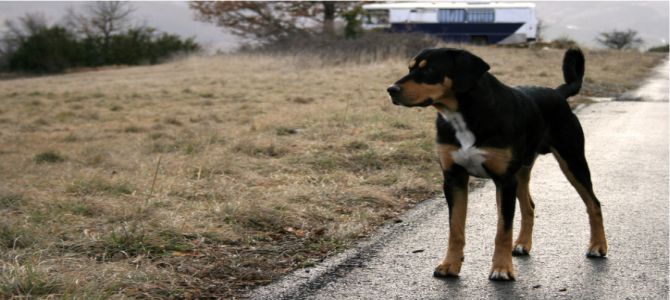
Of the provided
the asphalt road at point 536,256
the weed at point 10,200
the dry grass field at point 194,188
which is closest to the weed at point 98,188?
the dry grass field at point 194,188

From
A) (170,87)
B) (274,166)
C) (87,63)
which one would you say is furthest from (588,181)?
→ (87,63)

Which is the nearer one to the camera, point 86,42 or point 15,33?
point 15,33

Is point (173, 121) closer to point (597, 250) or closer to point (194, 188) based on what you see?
point (194, 188)

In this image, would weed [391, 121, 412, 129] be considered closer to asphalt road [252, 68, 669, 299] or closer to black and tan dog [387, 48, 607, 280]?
asphalt road [252, 68, 669, 299]

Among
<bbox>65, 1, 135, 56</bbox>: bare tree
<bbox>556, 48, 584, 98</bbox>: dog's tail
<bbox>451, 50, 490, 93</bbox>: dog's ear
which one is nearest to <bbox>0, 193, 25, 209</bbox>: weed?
<bbox>451, 50, 490, 93</bbox>: dog's ear

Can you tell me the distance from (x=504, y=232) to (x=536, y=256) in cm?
80

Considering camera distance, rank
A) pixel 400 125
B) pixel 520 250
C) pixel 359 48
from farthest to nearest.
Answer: pixel 359 48 < pixel 400 125 < pixel 520 250

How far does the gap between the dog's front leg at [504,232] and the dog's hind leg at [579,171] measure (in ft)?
2.39

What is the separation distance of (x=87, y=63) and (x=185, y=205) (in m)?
34.0

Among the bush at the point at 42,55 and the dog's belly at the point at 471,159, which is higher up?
the dog's belly at the point at 471,159

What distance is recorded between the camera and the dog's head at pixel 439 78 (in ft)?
13.0

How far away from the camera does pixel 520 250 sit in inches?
191

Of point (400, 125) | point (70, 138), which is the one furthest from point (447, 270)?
point (70, 138)

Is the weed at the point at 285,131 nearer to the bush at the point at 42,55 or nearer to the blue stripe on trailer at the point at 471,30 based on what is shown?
the bush at the point at 42,55
